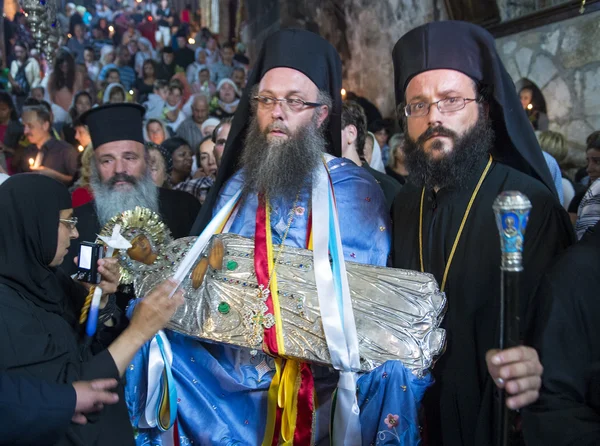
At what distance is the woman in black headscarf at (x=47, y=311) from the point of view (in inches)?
81.9

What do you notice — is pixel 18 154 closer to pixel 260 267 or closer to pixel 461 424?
pixel 260 267

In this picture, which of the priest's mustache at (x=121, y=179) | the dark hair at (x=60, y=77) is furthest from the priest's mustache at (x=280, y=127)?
the dark hair at (x=60, y=77)

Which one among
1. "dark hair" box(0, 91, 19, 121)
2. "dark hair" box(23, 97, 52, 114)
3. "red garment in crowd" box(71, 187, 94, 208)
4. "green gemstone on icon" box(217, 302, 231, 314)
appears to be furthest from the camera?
"dark hair" box(0, 91, 19, 121)

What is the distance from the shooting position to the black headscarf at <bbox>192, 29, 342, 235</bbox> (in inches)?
117

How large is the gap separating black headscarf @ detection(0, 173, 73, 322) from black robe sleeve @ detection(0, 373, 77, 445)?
0.40m

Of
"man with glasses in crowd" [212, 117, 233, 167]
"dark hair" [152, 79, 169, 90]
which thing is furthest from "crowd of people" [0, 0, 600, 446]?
"dark hair" [152, 79, 169, 90]

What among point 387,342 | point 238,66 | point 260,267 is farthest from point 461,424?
point 238,66

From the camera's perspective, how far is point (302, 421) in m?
2.50

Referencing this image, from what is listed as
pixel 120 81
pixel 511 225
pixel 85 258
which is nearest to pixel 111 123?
pixel 85 258

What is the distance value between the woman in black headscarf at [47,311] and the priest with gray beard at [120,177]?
1040mm

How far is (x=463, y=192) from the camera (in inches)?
99.1

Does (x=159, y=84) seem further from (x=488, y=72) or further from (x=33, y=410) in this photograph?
(x=33, y=410)

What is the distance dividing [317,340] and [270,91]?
1287 mm

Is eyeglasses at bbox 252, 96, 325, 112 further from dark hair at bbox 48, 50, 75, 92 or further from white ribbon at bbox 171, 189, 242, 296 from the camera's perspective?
dark hair at bbox 48, 50, 75, 92
